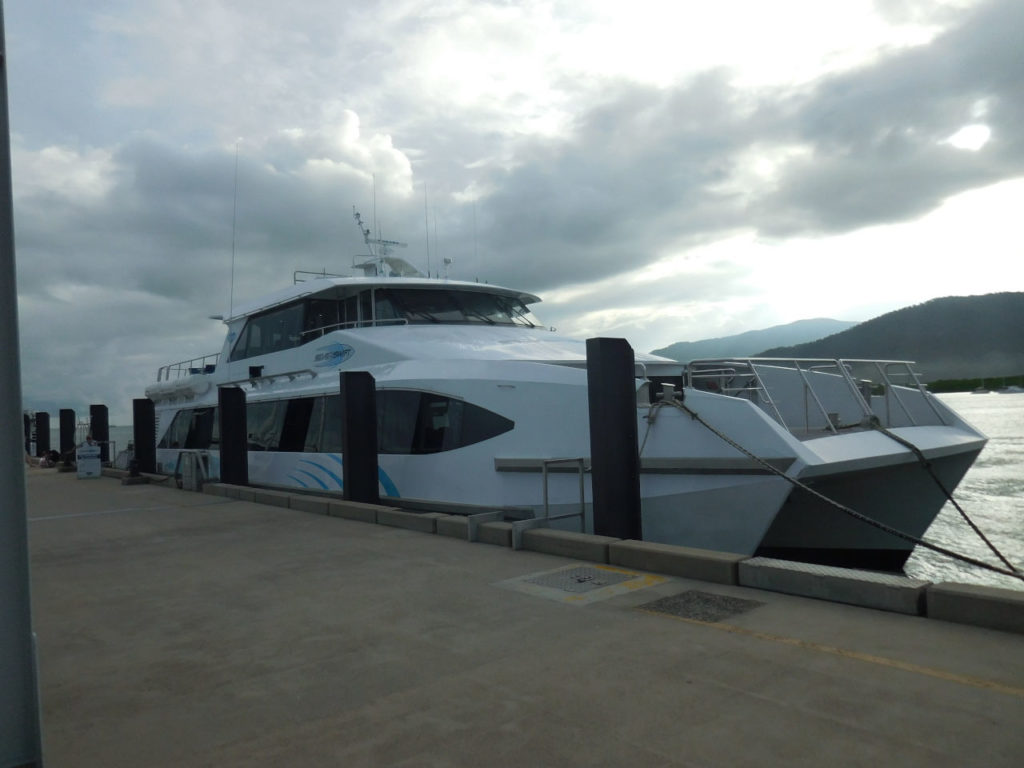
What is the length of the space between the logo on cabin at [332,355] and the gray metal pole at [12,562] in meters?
8.53

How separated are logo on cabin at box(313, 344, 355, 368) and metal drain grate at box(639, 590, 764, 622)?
288 inches

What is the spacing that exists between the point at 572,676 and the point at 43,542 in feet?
23.8

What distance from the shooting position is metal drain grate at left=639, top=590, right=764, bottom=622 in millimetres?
4234

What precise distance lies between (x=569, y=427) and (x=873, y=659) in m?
4.52

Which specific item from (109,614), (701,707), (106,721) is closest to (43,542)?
(109,614)

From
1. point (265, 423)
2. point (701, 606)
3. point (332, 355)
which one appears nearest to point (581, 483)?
point (701, 606)

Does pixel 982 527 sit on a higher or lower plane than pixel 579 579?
lower

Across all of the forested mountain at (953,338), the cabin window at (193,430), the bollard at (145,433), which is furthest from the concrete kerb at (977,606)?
the forested mountain at (953,338)

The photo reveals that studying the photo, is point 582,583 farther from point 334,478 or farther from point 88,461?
point 88,461

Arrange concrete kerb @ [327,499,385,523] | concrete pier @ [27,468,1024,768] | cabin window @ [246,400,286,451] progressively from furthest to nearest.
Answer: cabin window @ [246,400,286,451] → concrete kerb @ [327,499,385,523] → concrete pier @ [27,468,1024,768]

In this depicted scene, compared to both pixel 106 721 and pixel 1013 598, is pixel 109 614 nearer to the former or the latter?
pixel 106 721

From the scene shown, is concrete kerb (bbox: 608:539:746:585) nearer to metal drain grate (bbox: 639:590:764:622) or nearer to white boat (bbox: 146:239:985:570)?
metal drain grate (bbox: 639:590:764:622)

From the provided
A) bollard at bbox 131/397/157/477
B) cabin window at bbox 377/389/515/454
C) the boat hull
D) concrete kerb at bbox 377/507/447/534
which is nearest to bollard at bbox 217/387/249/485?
cabin window at bbox 377/389/515/454

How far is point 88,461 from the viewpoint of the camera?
1834 centimetres
